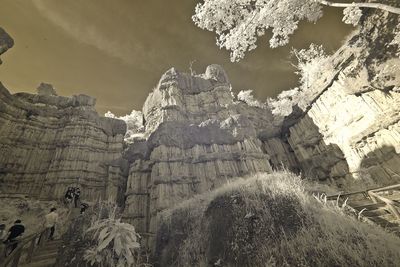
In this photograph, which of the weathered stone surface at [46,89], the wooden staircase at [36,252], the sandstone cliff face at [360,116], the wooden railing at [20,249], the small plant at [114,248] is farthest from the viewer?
the weathered stone surface at [46,89]

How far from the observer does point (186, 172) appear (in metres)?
18.4

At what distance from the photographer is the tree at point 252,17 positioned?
12578mm

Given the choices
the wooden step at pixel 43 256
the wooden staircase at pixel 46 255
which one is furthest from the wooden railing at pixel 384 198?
the wooden step at pixel 43 256

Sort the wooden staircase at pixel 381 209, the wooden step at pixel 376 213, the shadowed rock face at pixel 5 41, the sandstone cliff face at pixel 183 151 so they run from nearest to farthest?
1. the wooden staircase at pixel 381 209
2. the wooden step at pixel 376 213
3. the sandstone cliff face at pixel 183 151
4. the shadowed rock face at pixel 5 41

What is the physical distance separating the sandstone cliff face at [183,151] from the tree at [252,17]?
8.42 metres

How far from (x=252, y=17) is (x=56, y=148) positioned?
2358 cm

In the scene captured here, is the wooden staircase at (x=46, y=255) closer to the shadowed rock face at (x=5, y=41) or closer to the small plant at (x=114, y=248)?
the small plant at (x=114, y=248)

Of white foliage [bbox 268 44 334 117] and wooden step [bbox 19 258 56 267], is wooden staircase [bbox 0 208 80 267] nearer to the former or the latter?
wooden step [bbox 19 258 56 267]

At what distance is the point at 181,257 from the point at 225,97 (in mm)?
18770

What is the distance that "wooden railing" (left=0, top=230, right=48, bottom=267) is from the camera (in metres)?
6.69

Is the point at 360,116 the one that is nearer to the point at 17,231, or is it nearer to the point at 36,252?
the point at 36,252

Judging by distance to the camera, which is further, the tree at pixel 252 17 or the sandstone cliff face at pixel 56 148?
the sandstone cliff face at pixel 56 148

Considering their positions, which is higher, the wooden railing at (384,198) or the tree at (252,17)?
the tree at (252,17)

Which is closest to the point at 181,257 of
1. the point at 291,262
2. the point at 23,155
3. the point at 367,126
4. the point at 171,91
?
the point at 291,262
